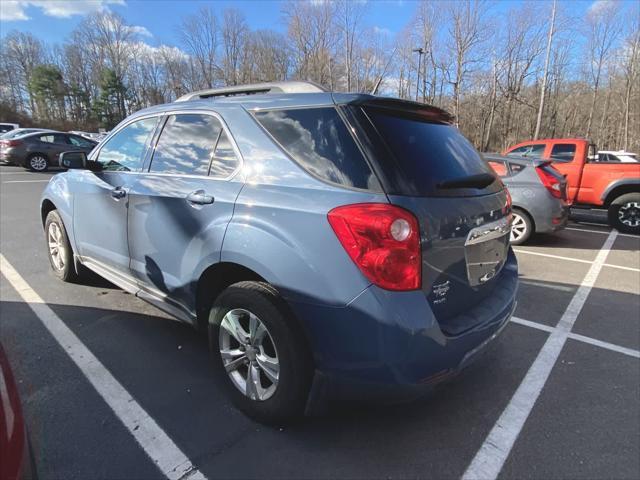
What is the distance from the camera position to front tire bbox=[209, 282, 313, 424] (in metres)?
2.00

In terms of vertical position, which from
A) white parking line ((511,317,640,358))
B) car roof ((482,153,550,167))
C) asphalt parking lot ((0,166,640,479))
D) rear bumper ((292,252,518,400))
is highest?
car roof ((482,153,550,167))

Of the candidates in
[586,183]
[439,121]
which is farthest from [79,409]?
[586,183]

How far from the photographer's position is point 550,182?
21.3ft

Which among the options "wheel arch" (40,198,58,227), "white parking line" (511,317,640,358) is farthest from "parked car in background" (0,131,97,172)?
"white parking line" (511,317,640,358)

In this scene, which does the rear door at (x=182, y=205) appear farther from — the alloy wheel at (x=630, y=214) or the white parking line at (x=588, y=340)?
the alloy wheel at (x=630, y=214)

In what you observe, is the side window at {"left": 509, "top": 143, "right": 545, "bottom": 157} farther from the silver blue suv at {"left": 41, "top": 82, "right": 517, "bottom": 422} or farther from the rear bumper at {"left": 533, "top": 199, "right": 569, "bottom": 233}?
the silver blue suv at {"left": 41, "top": 82, "right": 517, "bottom": 422}

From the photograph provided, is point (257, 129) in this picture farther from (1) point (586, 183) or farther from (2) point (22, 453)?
(1) point (586, 183)

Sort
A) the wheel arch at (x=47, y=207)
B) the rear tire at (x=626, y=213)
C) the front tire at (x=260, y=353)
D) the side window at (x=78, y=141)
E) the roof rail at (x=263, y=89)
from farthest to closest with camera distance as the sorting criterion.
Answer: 1. the side window at (x=78, y=141)
2. the rear tire at (x=626, y=213)
3. the wheel arch at (x=47, y=207)
4. the roof rail at (x=263, y=89)
5. the front tire at (x=260, y=353)

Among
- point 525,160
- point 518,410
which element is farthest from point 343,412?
point 525,160

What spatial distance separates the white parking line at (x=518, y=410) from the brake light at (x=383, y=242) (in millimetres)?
1024

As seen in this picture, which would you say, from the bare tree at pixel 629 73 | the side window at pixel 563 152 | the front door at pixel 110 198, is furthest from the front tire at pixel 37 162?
the bare tree at pixel 629 73

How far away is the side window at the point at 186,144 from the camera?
2527 millimetres

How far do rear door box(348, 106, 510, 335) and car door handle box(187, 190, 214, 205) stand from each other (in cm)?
100

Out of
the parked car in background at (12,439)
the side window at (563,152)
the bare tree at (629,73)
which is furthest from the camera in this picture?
the bare tree at (629,73)
